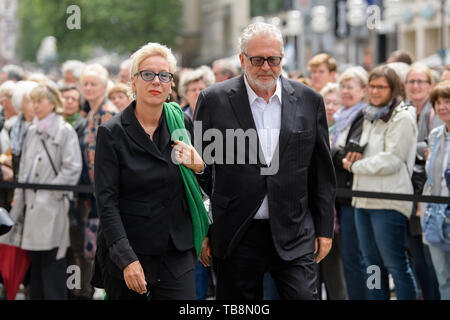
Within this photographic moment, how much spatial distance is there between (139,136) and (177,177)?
320 millimetres

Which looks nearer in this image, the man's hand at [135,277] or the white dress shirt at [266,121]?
the man's hand at [135,277]

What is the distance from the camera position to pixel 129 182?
5004 millimetres

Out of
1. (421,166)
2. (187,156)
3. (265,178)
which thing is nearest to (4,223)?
(187,156)

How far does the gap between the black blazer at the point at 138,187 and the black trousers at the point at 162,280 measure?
59 millimetres

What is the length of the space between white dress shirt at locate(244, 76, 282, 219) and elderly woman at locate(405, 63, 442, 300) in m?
2.68

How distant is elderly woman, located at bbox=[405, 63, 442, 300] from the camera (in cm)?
771

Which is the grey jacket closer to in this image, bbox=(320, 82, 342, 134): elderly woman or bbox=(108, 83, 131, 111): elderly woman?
bbox=(108, 83, 131, 111): elderly woman

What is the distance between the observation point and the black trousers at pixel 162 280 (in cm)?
504

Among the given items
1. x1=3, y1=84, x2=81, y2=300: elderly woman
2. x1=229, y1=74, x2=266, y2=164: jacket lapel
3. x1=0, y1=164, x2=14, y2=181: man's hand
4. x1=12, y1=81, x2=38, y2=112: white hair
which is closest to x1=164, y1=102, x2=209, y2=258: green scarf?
x1=229, y1=74, x2=266, y2=164: jacket lapel

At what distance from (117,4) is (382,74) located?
197 feet

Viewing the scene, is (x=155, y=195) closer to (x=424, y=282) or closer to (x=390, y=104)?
(x=390, y=104)

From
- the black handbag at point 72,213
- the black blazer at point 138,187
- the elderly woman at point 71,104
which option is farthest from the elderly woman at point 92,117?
the black blazer at point 138,187

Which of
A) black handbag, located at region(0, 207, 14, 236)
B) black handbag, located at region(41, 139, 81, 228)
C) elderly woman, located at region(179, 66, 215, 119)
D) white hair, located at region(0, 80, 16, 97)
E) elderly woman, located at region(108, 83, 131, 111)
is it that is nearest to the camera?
black handbag, located at region(0, 207, 14, 236)

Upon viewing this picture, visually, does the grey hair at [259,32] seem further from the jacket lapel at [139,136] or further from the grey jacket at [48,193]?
the grey jacket at [48,193]
